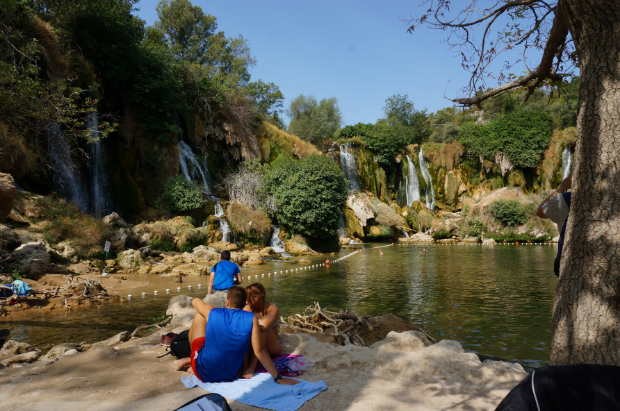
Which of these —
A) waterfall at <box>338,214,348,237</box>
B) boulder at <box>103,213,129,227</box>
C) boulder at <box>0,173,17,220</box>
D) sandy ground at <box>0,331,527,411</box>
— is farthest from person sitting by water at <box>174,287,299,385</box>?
waterfall at <box>338,214,348,237</box>

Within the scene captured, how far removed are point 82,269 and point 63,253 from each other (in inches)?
40.8

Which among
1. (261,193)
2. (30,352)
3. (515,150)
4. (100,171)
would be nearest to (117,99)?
(100,171)

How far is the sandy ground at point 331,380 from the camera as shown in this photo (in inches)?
131

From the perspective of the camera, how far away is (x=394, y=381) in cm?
388

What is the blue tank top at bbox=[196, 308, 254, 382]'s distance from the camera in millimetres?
3883

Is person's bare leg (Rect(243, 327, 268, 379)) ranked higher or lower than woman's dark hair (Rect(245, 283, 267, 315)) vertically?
lower

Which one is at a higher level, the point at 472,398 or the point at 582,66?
the point at 582,66

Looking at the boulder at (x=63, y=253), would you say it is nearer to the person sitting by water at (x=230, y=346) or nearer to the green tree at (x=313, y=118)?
the person sitting by water at (x=230, y=346)

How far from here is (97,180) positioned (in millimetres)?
18562

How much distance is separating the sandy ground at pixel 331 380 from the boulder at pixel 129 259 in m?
9.27

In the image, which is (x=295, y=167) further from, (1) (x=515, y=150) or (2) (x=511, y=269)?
(1) (x=515, y=150)

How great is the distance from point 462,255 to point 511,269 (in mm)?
5403

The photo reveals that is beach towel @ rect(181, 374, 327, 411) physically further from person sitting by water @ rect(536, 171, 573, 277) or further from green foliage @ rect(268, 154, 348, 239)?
green foliage @ rect(268, 154, 348, 239)

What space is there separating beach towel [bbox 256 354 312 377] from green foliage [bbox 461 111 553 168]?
3677 centimetres
